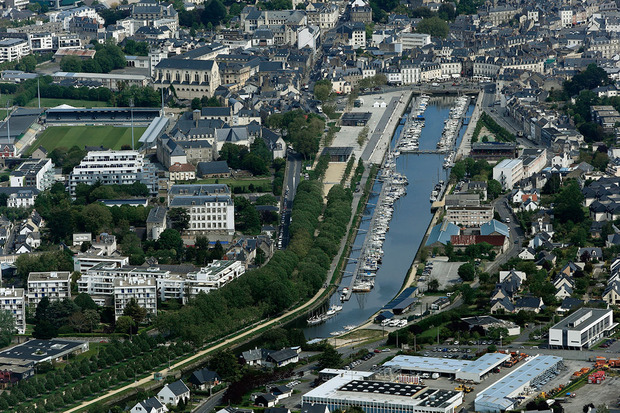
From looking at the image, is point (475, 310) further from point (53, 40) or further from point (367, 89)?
point (53, 40)

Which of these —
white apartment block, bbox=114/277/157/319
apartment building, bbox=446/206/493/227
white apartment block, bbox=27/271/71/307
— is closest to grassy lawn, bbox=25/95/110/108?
apartment building, bbox=446/206/493/227

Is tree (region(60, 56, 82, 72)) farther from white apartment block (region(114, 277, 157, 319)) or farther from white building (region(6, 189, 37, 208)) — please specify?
white apartment block (region(114, 277, 157, 319))

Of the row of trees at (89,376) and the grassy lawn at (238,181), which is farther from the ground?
the row of trees at (89,376)

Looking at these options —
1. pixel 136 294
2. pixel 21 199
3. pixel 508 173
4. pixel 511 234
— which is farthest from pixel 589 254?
pixel 21 199

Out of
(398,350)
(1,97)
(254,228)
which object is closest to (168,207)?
(254,228)

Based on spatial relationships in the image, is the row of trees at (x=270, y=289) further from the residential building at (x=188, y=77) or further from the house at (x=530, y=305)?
the residential building at (x=188, y=77)

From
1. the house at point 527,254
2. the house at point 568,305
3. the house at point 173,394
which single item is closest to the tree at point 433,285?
the house at point 527,254
